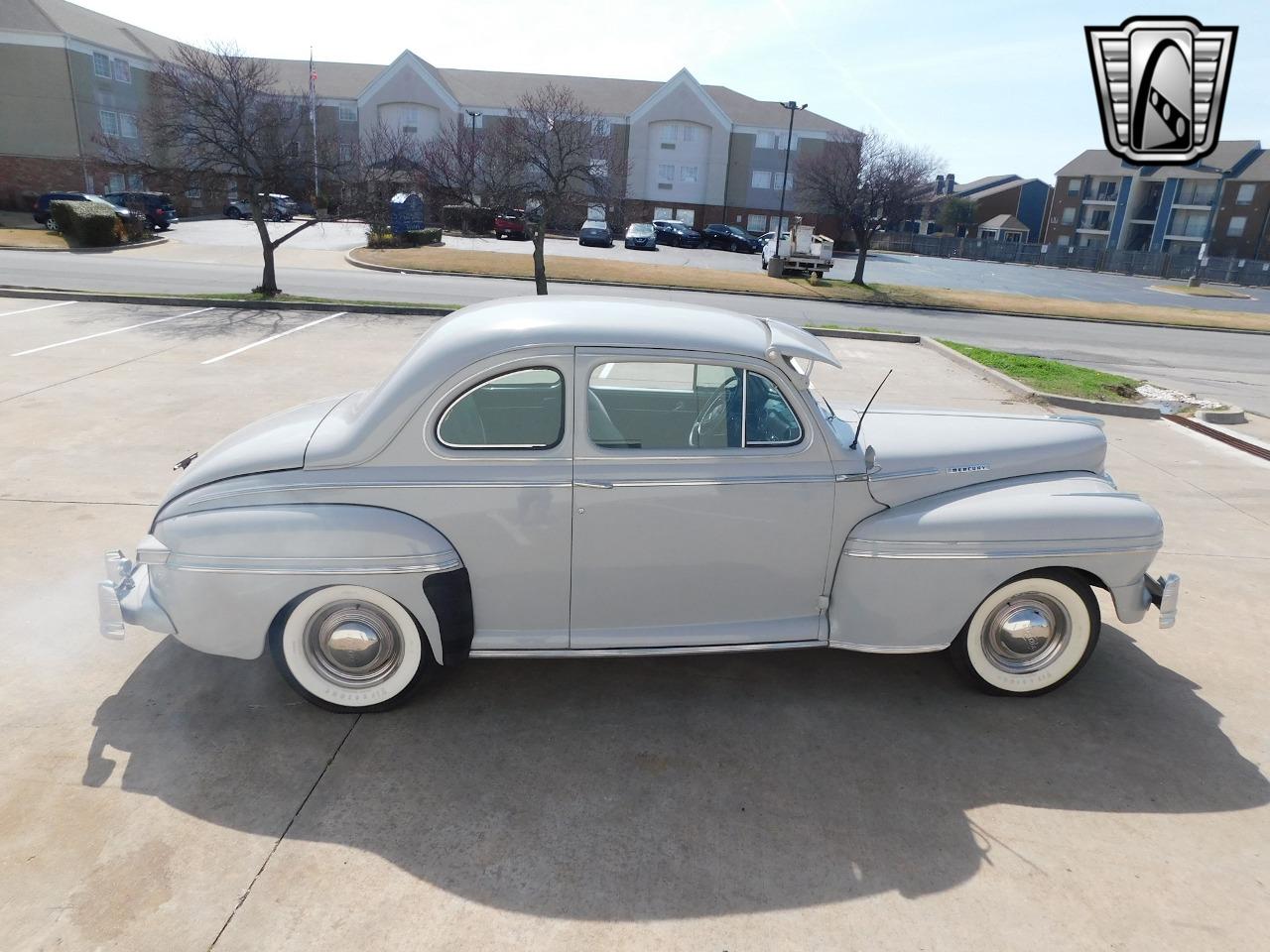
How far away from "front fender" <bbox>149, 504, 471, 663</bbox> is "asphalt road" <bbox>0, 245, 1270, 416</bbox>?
14.4 metres

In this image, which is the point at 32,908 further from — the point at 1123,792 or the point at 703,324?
the point at 1123,792

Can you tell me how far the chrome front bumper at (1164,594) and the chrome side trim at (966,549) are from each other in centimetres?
45

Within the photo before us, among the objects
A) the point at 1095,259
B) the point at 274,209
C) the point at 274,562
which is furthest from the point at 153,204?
the point at 1095,259

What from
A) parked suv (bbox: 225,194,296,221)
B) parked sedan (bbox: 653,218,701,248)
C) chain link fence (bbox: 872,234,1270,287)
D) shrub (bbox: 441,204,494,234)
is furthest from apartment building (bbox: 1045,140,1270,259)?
parked suv (bbox: 225,194,296,221)

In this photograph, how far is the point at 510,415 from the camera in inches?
149

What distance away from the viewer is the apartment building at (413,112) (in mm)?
42375

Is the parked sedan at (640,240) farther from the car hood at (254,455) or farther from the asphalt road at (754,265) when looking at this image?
the car hood at (254,455)

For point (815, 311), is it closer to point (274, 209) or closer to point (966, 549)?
point (966, 549)

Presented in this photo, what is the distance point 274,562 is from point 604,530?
55.5 inches

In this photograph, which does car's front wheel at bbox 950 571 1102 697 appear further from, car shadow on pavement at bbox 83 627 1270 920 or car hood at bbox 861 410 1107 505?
car hood at bbox 861 410 1107 505

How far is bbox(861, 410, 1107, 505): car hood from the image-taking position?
13.4 ft

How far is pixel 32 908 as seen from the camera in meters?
2.79

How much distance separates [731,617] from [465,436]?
4.90ft

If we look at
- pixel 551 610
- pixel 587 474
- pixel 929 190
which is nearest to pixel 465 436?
pixel 587 474
